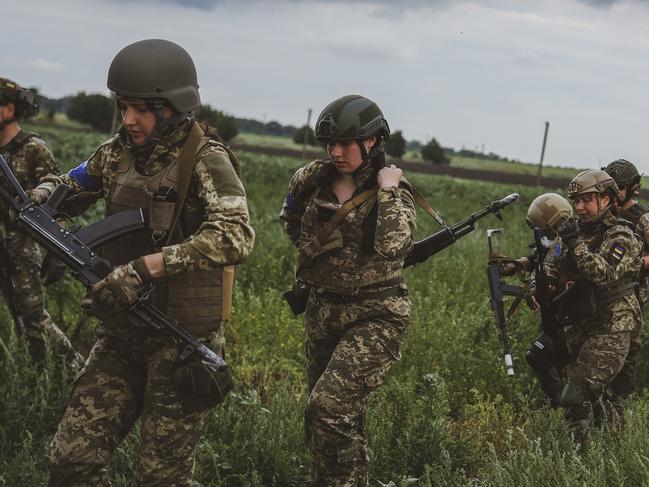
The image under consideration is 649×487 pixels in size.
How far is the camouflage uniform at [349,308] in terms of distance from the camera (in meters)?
3.90

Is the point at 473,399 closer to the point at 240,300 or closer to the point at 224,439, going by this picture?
the point at 224,439

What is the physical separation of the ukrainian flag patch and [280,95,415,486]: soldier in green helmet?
1714 mm

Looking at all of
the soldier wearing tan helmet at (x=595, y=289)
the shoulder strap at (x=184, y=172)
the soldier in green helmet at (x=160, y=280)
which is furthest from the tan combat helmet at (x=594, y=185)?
the shoulder strap at (x=184, y=172)

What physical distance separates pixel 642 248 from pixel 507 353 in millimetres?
1190

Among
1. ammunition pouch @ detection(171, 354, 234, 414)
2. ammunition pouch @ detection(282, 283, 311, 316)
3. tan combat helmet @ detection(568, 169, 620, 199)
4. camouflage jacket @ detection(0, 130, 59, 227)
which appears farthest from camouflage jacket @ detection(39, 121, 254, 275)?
tan combat helmet @ detection(568, 169, 620, 199)

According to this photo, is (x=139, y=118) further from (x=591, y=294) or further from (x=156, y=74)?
(x=591, y=294)

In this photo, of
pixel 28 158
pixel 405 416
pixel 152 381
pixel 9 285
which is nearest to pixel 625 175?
pixel 405 416

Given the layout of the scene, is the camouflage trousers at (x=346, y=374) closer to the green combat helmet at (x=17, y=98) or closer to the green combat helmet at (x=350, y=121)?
the green combat helmet at (x=350, y=121)

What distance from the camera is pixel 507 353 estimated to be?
5629mm

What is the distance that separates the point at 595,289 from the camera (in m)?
5.35

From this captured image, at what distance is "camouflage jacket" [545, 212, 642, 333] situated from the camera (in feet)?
16.6

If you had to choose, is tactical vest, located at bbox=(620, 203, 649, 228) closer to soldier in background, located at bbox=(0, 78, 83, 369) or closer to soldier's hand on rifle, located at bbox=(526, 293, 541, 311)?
soldier's hand on rifle, located at bbox=(526, 293, 541, 311)

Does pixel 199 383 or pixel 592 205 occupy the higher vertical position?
pixel 592 205

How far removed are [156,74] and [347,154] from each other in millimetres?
1257
